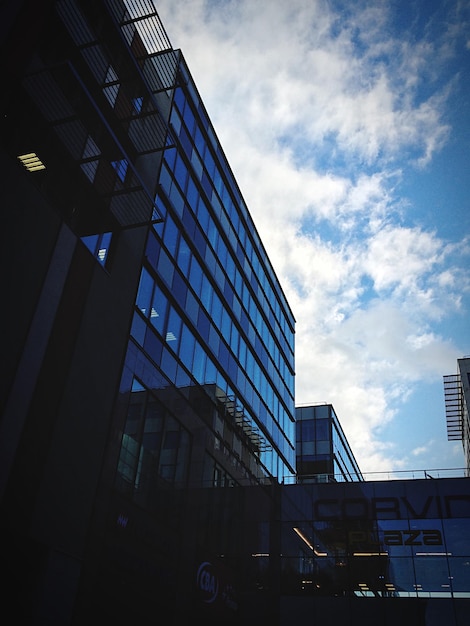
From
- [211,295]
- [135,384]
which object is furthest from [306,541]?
[135,384]

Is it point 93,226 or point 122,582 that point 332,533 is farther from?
point 93,226

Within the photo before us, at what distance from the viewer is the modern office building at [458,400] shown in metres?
79.5

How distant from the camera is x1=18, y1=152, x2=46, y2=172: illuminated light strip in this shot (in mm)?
15294

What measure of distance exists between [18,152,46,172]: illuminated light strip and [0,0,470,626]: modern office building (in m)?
0.08

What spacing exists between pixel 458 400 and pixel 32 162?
8318cm

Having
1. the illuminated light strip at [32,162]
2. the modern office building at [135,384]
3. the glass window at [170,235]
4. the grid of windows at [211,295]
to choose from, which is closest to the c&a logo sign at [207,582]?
the modern office building at [135,384]

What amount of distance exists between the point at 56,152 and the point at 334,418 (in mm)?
48891

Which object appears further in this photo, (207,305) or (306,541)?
(207,305)

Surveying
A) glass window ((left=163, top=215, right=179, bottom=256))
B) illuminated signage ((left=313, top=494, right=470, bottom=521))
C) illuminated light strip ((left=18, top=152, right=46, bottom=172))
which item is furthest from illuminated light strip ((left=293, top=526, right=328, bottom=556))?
illuminated light strip ((left=18, top=152, right=46, bottom=172))

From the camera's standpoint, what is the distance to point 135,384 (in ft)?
65.7

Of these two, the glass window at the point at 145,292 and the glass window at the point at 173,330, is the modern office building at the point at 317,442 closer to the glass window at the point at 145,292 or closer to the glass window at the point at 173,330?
the glass window at the point at 173,330

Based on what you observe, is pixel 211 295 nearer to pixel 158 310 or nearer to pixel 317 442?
pixel 158 310

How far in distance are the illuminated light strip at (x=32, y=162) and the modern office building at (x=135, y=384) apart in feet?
0.27

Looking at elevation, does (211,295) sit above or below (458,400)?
below
